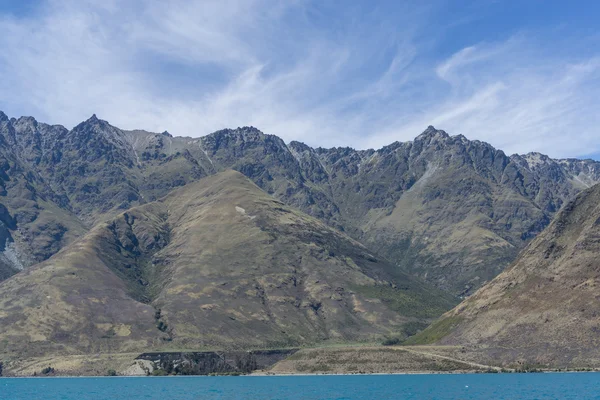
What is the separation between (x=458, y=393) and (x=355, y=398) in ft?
100

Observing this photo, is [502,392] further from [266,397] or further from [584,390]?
[266,397]

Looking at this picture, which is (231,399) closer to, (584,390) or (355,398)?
(355,398)

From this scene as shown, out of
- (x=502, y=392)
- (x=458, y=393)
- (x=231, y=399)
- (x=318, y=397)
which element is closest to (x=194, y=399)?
(x=231, y=399)

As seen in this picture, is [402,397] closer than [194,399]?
Yes

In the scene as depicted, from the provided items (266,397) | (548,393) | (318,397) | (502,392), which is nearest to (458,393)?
(502,392)

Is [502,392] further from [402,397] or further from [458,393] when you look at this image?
[402,397]

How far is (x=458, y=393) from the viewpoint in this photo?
19525 cm

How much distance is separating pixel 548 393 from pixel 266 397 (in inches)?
3086

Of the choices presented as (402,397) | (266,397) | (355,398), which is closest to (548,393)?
(402,397)

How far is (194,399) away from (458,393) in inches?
2989

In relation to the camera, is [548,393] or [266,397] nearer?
[548,393]

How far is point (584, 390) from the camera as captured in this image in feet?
634

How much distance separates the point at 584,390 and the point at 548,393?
49.4ft

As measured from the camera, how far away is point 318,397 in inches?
7761
